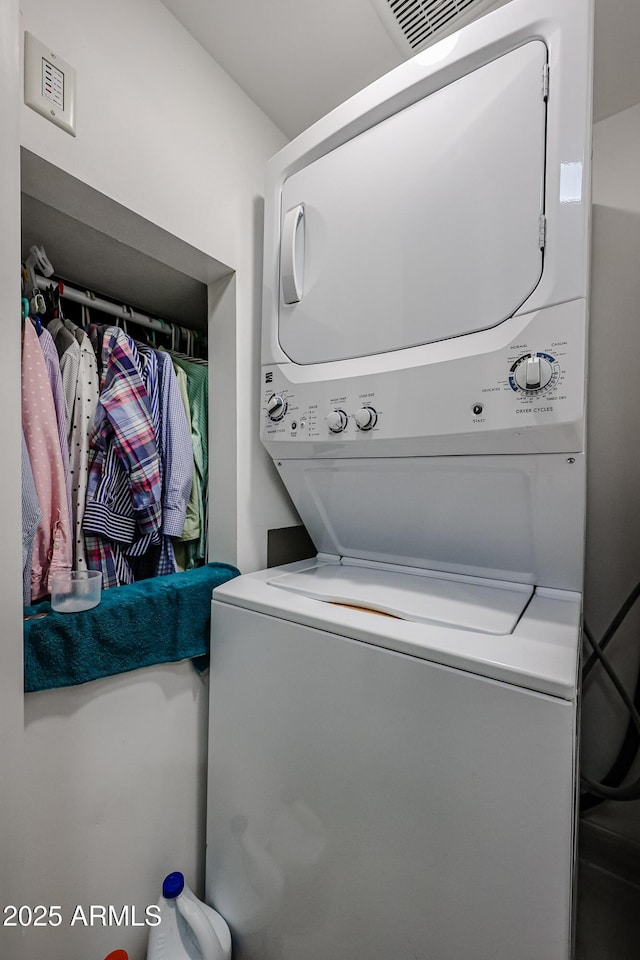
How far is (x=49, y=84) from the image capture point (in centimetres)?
91

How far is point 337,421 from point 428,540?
1.51 feet

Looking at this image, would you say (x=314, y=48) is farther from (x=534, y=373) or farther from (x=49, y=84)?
(x=534, y=373)

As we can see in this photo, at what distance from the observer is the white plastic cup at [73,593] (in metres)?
1.01

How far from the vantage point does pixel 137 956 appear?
1107 mm

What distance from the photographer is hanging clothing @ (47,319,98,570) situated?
127 centimetres

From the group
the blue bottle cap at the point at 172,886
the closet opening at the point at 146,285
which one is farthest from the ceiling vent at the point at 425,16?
the blue bottle cap at the point at 172,886

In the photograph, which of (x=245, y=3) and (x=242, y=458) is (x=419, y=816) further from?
(x=245, y=3)

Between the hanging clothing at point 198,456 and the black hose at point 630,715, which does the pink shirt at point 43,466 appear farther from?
the black hose at point 630,715

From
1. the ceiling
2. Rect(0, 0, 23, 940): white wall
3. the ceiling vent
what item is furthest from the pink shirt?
the ceiling vent

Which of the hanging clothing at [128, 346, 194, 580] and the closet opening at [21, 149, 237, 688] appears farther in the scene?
the hanging clothing at [128, 346, 194, 580]

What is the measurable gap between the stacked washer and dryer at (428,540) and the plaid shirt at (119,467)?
421 mm

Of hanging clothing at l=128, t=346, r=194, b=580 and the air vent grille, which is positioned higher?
the air vent grille

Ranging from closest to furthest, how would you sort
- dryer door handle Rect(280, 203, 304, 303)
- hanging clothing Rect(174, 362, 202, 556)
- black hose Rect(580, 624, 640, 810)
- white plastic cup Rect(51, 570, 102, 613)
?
white plastic cup Rect(51, 570, 102, 613)
dryer door handle Rect(280, 203, 304, 303)
black hose Rect(580, 624, 640, 810)
hanging clothing Rect(174, 362, 202, 556)

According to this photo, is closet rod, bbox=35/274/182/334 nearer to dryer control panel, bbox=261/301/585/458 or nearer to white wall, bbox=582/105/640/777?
dryer control panel, bbox=261/301/585/458
